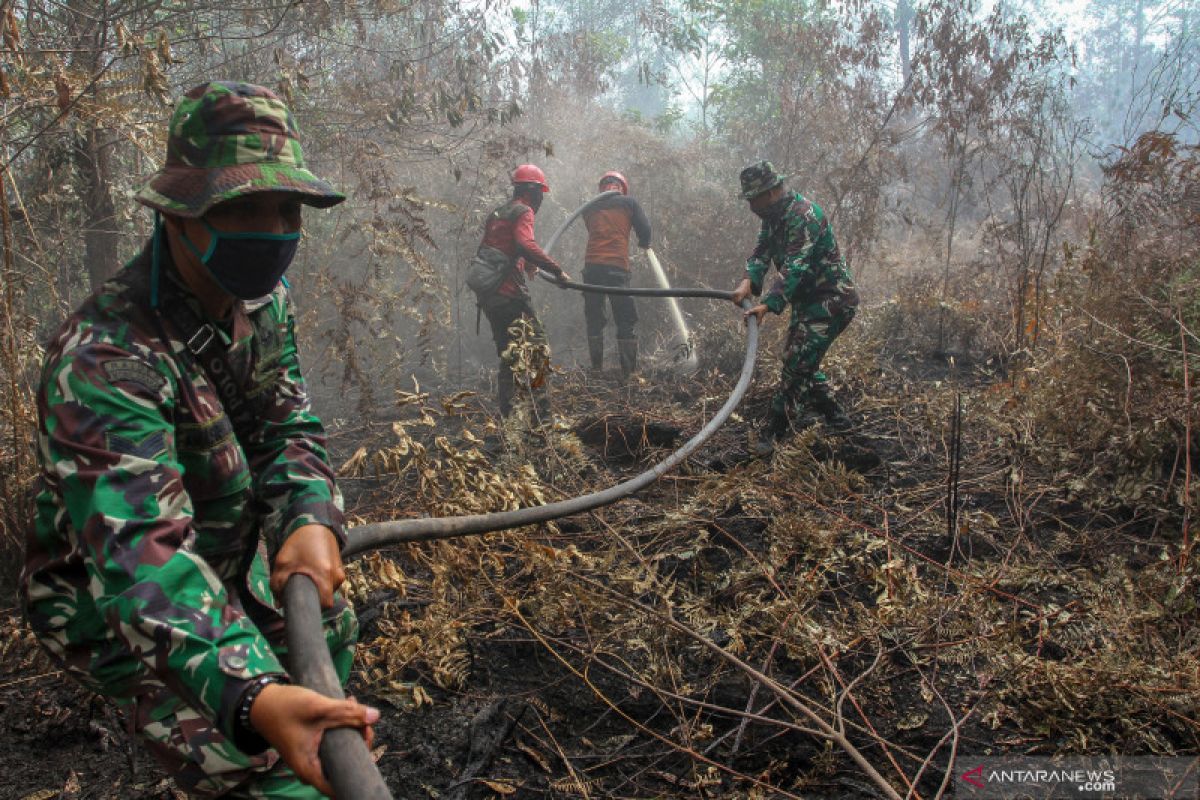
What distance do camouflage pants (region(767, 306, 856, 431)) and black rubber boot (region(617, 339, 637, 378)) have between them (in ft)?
7.94

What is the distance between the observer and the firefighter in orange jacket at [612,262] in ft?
25.9

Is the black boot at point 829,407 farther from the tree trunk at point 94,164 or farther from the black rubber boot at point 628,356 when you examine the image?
the tree trunk at point 94,164

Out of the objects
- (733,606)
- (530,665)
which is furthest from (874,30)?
(530,665)

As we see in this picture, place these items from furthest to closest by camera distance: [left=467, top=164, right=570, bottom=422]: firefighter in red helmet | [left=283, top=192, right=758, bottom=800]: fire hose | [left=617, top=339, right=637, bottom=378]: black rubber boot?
1. [left=617, top=339, right=637, bottom=378]: black rubber boot
2. [left=467, top=164, right=570, bottom=422]: firefighter in red helmet
3. [left=283, top=192, right=758, bottom=800]: fire hose

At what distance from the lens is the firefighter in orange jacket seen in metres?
7.89

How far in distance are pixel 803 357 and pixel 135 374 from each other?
15.1 ft

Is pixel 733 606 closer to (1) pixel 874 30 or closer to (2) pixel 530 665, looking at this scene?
(2) pixel 530 665

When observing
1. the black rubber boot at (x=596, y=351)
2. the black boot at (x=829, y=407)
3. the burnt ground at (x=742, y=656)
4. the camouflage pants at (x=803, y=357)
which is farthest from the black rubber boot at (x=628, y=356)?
the burnt ground at (x=742, y=656)

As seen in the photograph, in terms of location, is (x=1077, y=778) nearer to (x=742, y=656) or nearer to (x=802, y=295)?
(x=742, y=656)

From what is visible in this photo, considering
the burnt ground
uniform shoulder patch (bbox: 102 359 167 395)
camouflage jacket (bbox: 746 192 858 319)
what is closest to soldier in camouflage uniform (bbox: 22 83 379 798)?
uniform shoulder patch (bbox: 102 359 167 395)

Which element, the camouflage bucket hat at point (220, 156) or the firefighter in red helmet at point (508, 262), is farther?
the firefighter in red helmet at point (508, 262)

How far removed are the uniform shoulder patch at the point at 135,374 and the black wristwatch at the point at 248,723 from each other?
0.61m

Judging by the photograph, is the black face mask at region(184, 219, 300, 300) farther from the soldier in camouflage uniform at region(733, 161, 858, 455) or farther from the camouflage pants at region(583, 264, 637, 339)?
the camouflage pants at region(583, 264, 637, 339)

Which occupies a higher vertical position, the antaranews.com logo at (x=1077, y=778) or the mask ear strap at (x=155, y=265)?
the mask ear strap at (x=155, y=265)
